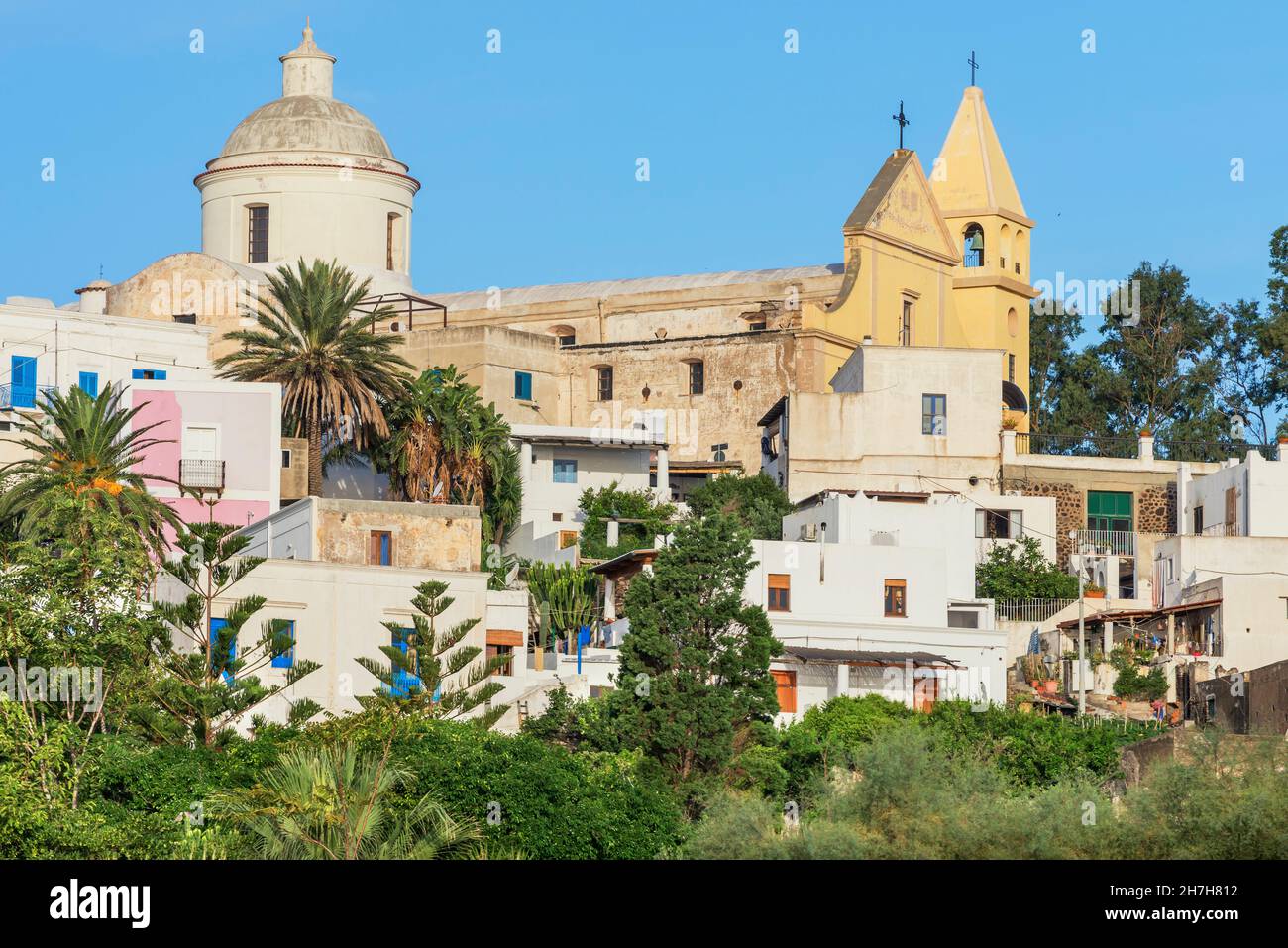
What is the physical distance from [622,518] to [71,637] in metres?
20.7

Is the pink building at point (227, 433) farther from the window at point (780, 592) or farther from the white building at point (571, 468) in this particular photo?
the window at point (780, 592)

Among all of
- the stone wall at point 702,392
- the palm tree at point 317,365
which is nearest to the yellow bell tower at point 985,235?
the stone wall at point 702,392

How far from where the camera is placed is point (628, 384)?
55.6 metres

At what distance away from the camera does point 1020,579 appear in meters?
44.2

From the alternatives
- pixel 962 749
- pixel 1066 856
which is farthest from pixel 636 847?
pixel 1066 856

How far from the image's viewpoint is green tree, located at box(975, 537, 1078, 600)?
144 feet

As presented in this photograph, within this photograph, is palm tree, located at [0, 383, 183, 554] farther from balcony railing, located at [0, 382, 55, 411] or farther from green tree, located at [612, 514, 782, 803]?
green tree, located at [612, 514, 782, 803]

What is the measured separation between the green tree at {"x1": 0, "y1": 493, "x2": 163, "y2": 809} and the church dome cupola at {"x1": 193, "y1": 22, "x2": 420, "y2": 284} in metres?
27.8

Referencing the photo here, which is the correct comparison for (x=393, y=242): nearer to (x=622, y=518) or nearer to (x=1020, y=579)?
(x=622, y=518)

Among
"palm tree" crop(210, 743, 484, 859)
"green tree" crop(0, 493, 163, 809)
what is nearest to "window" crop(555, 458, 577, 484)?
"green tree" crop(0, 493, 163, 809)

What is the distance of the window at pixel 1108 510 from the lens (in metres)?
49.1

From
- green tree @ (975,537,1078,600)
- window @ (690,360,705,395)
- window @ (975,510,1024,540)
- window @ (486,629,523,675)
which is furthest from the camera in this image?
window @ (690,360,705,395)

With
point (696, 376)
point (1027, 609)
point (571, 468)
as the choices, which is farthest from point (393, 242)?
point (1027, 609)
